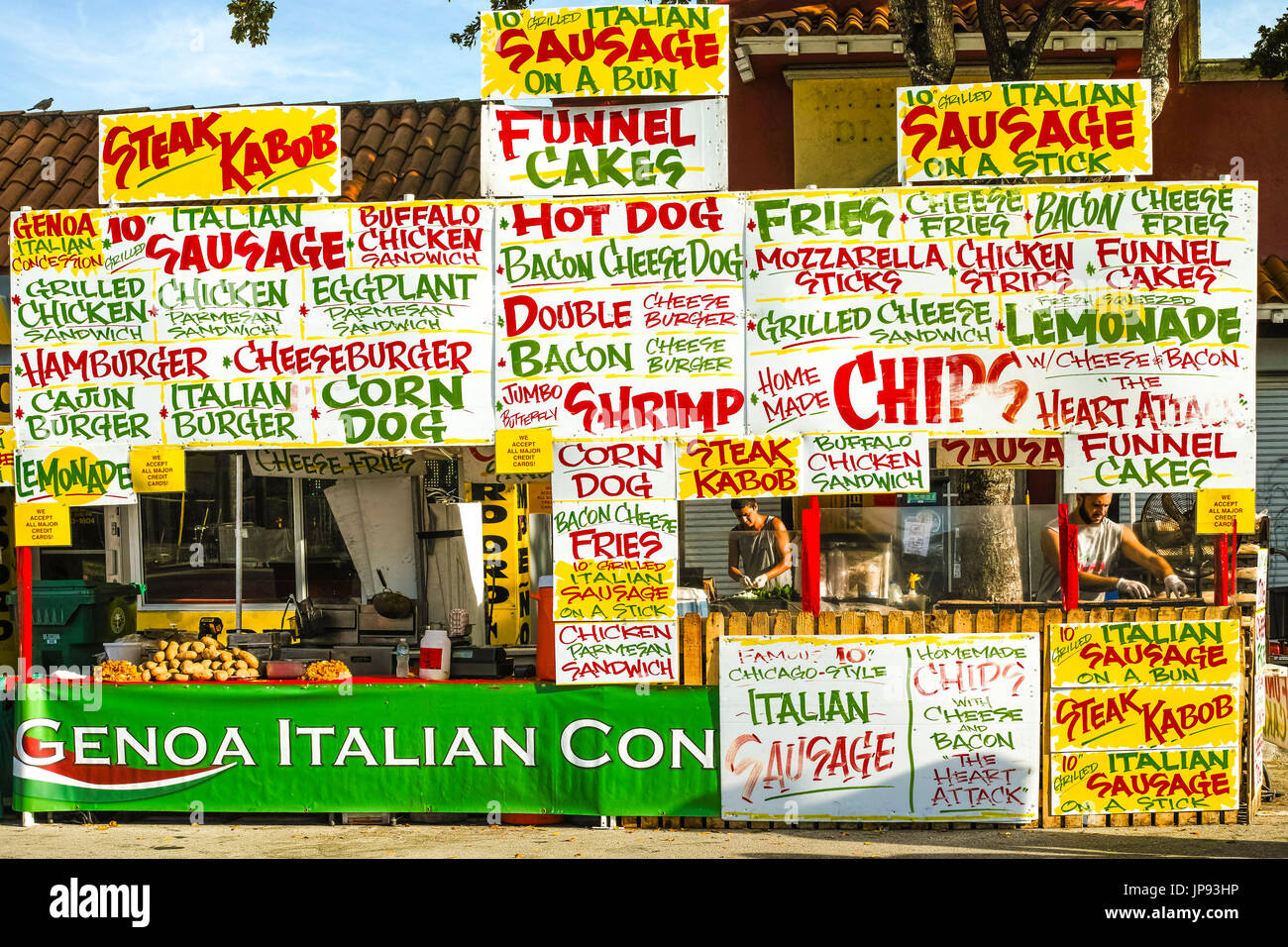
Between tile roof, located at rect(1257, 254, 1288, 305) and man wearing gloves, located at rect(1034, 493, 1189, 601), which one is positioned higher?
tile roof, located at rect(1257, 254, 1288, 305)

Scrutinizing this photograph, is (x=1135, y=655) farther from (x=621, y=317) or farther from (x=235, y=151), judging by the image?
(x=235, y=151)

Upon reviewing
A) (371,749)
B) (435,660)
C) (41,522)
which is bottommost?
(371,749)

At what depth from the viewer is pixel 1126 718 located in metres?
7.58

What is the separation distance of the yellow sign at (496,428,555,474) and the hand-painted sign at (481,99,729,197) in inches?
58.1

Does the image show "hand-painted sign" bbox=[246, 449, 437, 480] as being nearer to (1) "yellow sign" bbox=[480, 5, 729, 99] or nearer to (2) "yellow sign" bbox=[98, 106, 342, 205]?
(2) "yellow sign" bbox=[98, 106, 342, 205]

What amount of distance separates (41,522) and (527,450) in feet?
10.5

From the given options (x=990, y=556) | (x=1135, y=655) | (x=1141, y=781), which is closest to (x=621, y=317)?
(x=990, y=556)

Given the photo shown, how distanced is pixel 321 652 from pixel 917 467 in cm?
428

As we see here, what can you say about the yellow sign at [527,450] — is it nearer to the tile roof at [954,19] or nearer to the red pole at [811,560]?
the red pole at [811,560]

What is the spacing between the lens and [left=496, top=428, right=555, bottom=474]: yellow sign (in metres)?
7.69

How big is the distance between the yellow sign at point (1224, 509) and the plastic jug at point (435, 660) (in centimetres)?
484

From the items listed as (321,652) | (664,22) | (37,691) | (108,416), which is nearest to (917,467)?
(664,22)

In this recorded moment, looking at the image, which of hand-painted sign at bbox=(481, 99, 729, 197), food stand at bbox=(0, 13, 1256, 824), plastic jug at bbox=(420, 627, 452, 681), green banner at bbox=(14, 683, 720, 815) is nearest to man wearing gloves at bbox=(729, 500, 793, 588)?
food stand at bbox=(0, 13, 1256, 824)

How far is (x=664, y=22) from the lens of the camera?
7547 millimetres
